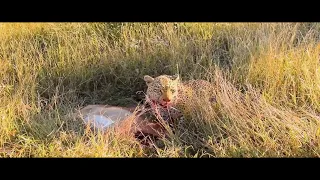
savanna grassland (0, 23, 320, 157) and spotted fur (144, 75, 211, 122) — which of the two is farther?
spotted fur (144, 75, 211, 122)

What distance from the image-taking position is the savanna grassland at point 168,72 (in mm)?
3439

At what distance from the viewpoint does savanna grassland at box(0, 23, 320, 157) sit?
344 centimetres

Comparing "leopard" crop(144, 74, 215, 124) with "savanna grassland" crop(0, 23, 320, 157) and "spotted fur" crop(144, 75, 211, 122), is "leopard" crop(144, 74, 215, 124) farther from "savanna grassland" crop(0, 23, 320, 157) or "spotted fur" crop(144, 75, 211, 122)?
"savanna grassland" crop(0, 23, 320, 157)

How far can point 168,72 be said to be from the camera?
4.87 metres

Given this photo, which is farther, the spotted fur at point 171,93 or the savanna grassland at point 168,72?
the spotted fur at point 171,93

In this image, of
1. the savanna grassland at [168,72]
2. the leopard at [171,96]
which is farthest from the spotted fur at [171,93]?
the savanna grassland at [168,72]

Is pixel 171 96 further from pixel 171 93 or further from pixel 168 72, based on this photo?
pixel 168 72

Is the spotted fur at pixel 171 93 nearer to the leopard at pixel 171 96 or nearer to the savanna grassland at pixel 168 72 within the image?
the leopard at pixel 171 96

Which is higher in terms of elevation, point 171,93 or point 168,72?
point 171,93

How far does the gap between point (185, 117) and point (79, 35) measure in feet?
6.61

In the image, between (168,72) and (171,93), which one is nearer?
(171,93)

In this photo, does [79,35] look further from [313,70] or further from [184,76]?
[313,70]

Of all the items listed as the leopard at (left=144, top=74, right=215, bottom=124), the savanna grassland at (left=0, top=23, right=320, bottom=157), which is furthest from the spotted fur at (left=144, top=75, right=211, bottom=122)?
the savanna grassland at (left=0, top=23, right=320, bottom=157)

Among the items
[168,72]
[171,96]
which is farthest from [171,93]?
[168,72]
